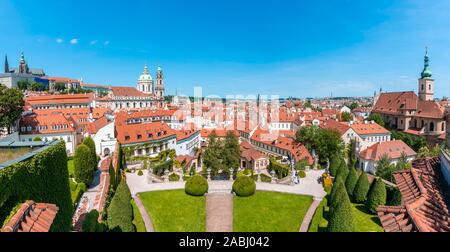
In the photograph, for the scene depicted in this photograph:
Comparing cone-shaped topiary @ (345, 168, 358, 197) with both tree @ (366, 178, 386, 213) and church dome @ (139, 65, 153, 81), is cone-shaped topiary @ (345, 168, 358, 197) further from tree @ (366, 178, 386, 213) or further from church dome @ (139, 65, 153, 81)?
church dome @ (139, 65, 153, 81)

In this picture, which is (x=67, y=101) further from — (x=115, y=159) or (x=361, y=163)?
(x=361, y=163)

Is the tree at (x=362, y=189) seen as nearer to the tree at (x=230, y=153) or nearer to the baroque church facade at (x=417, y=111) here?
the tree at (x=230, y=153)

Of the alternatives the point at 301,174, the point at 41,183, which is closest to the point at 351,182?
the point at 301,174

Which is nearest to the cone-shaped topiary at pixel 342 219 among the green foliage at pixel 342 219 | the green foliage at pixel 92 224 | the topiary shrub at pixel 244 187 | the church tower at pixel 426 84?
the green foliage at pixel 342 219

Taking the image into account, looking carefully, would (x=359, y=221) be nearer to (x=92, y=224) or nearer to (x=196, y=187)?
(x=196, y=187)
